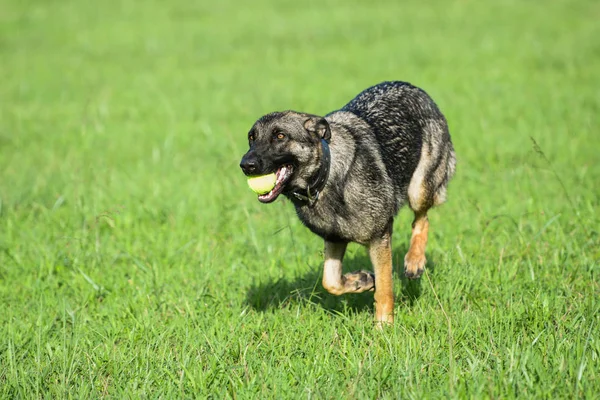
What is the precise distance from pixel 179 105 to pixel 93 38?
22.7 feet

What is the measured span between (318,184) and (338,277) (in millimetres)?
771

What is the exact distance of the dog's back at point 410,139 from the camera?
212 inches

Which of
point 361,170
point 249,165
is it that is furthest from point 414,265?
point 249,165

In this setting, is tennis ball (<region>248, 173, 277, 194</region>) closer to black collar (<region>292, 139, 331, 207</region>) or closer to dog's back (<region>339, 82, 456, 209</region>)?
black collar (<region>292, 139, 331, 207</region>)

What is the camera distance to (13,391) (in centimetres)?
422

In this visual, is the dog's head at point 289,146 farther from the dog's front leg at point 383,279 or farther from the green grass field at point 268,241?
the green grass field at point 268,241

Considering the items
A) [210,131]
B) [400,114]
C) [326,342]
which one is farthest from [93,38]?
[326,342]

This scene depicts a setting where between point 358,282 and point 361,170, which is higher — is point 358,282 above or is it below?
below

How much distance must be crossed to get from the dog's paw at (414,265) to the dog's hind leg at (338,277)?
33 cm

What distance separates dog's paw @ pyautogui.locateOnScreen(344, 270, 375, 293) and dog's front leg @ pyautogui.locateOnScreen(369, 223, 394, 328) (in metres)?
0.15

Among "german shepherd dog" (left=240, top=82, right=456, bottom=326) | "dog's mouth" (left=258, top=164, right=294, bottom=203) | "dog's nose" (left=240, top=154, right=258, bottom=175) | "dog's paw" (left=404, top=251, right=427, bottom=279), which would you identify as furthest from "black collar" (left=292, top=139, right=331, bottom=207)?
"dog's paw" (left=404, top=251, right=427, bottom=279)

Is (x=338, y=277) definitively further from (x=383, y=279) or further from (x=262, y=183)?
(x=262, y=183)

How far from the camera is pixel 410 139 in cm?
560

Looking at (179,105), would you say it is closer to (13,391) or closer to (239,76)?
(239,76)
